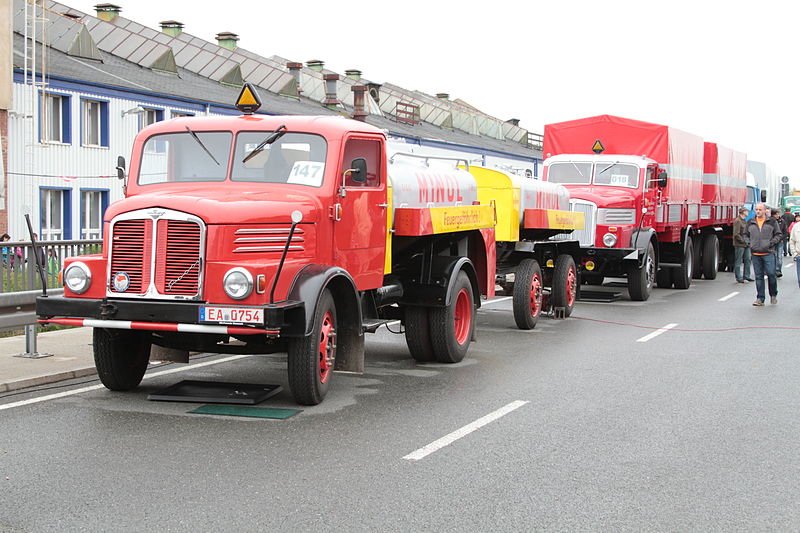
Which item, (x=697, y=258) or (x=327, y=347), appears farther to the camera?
(x=697, y=258)

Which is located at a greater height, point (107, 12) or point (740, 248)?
point (107, 12)

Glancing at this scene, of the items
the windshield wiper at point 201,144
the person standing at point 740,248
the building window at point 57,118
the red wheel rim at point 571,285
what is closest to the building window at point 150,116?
the building window at point 57,118

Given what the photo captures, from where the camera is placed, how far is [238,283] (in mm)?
7949

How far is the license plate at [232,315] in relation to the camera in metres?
7.78

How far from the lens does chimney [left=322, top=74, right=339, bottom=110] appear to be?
54.2 metres

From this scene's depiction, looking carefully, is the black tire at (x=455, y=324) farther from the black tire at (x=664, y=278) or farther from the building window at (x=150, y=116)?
the building window at (x=150, y=116)

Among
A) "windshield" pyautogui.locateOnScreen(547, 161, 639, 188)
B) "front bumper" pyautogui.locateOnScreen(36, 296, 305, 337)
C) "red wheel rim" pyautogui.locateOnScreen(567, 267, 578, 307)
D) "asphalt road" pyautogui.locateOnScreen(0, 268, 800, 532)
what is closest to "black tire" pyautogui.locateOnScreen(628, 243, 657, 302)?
"windshield" pyautogui.locateOnScreen(547, 161, 639, 188)

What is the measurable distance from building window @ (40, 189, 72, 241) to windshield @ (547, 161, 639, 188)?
16.7m

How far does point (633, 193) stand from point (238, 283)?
13.7 meters

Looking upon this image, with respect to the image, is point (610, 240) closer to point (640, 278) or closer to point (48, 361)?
point (640, 278)

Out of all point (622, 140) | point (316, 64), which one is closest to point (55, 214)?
point (622, 140)

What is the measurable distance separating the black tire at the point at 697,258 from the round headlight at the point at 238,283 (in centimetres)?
2063

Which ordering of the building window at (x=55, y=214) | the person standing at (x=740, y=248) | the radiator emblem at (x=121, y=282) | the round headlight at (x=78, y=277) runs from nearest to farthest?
1. the radiator emblem at (x=121, y=282)
2. the round headlight at (x=78, y=277)
3. the person standing at (x=740, y=248)
4. the building window at (x=55, y=214)

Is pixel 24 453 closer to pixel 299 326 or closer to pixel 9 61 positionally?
pixel 299 326
